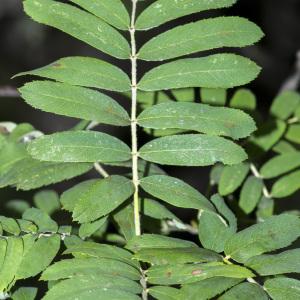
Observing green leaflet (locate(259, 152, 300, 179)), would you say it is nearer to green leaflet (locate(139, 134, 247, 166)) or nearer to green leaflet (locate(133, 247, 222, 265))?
green leaflet (locate(139, 134, 247, 166))

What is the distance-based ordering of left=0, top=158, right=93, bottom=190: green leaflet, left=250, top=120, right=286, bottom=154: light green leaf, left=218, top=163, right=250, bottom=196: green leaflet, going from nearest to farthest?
left=0, top=158, right=93, bottom=190: green leaflet, left=218, top=163, right=250, bottom=196: green leaflet, left=250, top=120, right=286, bottom=154: light green leaf

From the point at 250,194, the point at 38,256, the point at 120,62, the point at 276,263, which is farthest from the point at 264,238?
the point at 120,62

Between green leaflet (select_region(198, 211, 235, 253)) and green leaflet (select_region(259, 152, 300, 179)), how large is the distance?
1.54ft

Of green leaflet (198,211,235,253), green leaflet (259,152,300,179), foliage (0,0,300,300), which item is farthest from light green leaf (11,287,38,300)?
green leaflet (259,152,300,179)

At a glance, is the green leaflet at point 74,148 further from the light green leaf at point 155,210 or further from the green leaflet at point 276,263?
the green leaflet at point 276,263

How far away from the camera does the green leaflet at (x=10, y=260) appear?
0.96 metres

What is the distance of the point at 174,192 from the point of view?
1.08 metres

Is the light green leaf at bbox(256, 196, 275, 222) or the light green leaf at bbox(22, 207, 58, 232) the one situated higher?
the light green leaf at bbox(22, 207, 58, 232)

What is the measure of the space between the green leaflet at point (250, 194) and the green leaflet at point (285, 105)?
9.3 inches

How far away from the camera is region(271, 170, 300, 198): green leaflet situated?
4.96ft

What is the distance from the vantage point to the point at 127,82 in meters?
1.17

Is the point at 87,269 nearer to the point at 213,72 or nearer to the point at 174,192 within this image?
the point at 174,192

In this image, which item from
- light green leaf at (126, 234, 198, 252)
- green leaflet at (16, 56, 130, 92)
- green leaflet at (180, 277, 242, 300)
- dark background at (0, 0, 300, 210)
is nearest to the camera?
green leaflet at (180, 277, 242, 300)

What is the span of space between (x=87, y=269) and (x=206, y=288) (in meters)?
0.19
